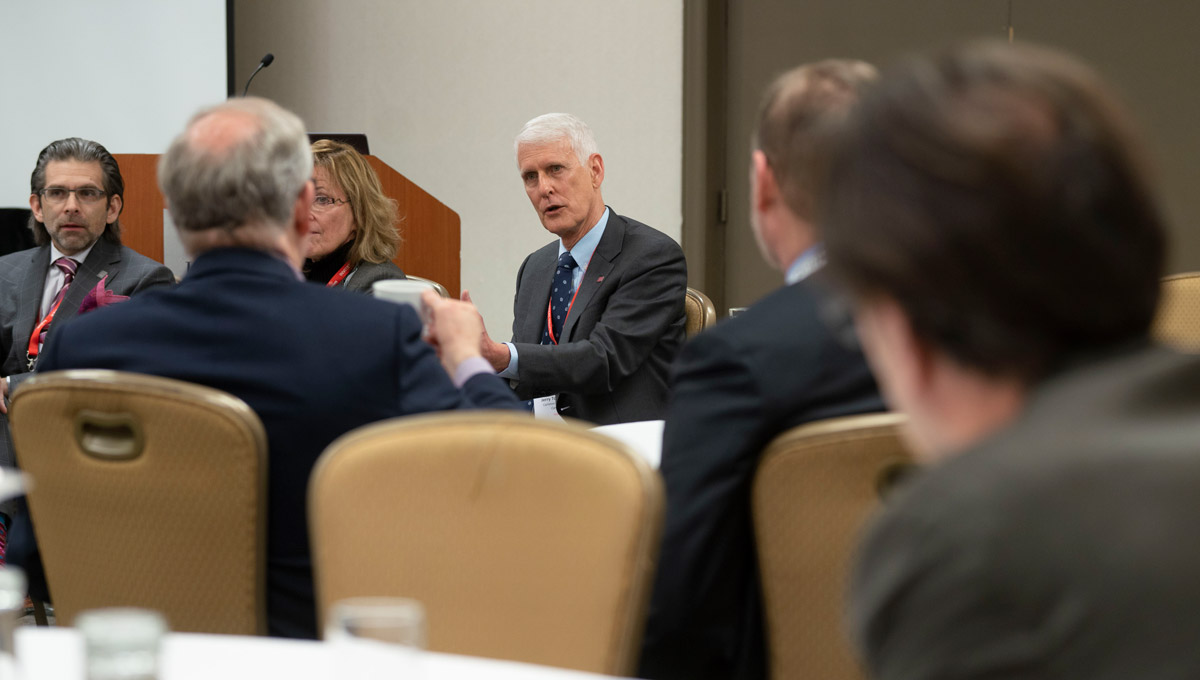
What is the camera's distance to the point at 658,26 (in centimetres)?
552

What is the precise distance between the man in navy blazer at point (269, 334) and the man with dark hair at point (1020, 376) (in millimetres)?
1095

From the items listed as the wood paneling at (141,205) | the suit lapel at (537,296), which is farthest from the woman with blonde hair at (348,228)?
the wood paneling at (141,205)

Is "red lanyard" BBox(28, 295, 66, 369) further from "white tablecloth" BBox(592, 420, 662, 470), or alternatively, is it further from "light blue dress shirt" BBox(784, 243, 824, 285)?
"light blue dress shirt" BBox(784, 243, 824, 285)

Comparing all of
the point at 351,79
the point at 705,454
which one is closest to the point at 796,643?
the point at 705,454

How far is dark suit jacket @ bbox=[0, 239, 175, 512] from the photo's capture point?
3908 mm

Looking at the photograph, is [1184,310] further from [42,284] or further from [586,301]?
[42,284]

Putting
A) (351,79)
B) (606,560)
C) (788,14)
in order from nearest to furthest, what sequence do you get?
A: 1. (606,560)
2. (788,14)
3. (351,79)

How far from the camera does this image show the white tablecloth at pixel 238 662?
1.05 metres

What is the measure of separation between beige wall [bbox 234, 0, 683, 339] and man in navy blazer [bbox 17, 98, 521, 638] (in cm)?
384

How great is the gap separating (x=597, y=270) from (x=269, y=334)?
1.81m

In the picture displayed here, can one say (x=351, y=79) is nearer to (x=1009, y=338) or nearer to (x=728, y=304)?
(x=728, y=304)

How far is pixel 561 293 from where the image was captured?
3.55m

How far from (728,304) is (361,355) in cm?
407

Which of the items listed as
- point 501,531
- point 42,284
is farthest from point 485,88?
point 501,531
